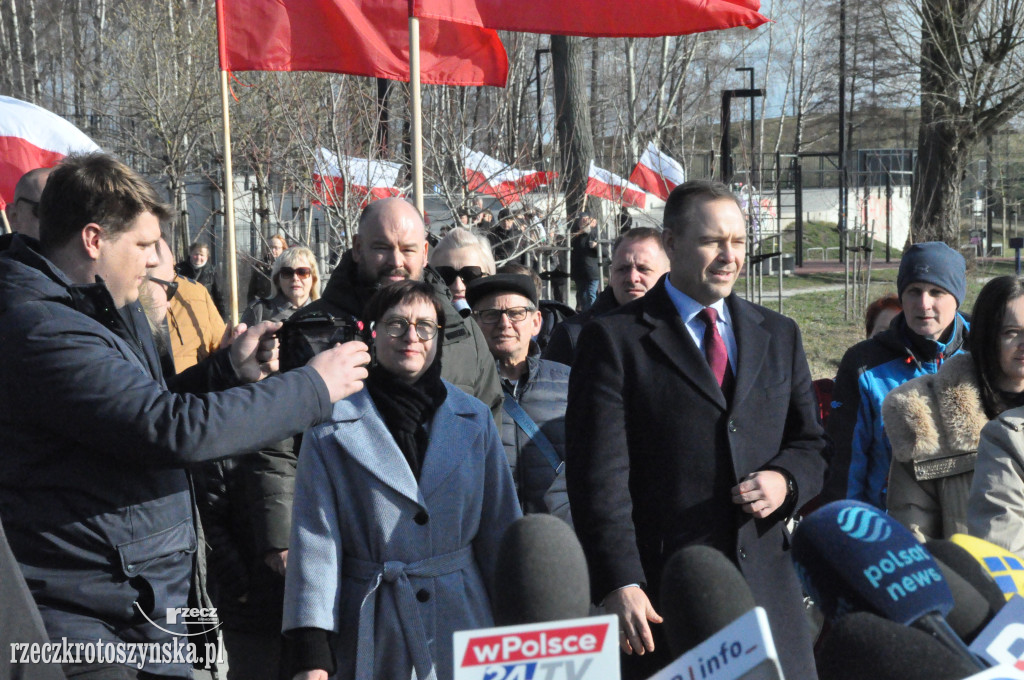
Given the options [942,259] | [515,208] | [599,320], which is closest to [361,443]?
[599,320]

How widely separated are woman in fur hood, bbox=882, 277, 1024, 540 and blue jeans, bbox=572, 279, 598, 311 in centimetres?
1350

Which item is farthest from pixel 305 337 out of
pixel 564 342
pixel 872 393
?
pixel 872 393

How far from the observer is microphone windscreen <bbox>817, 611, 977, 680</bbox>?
1351 millimetres

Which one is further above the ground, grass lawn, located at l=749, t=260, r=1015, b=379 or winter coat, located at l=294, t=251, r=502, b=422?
winter coat, located at l=294, t=251, r=502, b=422

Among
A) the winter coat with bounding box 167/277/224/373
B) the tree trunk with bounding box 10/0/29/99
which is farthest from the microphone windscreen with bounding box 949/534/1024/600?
the tree trunk with bounding box 10/0/29/99

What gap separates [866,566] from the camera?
60.2 inches

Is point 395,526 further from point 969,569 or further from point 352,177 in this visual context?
point 352,177

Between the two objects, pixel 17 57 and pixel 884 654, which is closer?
pixel 884 654

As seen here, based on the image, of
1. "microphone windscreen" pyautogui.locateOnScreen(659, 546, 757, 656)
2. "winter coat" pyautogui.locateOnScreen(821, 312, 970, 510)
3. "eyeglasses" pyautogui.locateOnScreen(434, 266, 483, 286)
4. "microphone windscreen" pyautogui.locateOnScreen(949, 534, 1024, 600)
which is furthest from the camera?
"eyeglasses" pyautogui.locateOnScreen(434, 266, 483, 286)

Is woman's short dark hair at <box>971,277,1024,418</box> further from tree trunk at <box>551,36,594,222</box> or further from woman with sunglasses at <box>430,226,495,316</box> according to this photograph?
tree trunk at <box>551,36,594,222</box>

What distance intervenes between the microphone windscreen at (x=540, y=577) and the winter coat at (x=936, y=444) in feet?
9.55

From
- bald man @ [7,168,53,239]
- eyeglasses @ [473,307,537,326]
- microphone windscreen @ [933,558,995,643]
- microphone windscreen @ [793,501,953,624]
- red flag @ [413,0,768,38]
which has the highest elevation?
red flag @ [413,0,768,38]

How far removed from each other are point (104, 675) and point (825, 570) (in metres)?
1.94

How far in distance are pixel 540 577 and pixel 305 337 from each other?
2.08m
